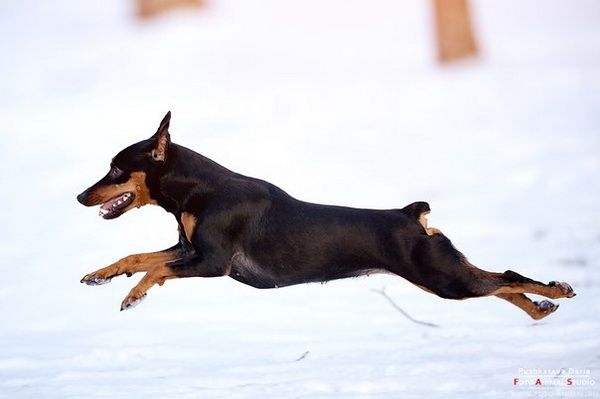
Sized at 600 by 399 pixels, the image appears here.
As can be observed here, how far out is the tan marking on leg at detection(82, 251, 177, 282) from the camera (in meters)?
6.70

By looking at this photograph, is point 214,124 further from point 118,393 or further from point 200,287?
point 118,393

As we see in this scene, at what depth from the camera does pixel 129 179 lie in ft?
22.4

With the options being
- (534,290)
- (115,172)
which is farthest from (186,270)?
(534,290)

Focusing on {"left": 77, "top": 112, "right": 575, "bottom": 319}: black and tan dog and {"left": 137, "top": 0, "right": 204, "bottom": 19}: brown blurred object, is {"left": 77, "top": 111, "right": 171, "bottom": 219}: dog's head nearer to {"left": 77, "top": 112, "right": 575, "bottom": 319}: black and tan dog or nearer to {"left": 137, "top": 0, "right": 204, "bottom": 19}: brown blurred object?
{"left": 77, "top": 112, "right": 575, "bottom": 319}: black and tan dog

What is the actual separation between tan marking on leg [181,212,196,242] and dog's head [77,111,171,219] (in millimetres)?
248

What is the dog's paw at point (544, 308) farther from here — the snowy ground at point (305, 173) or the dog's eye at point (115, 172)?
the dog's eye at point (115, 172)

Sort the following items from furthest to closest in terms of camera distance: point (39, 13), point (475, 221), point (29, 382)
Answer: point (39, 13)
point (475, 221)
point (29, 382)

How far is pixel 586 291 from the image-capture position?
1013 cm

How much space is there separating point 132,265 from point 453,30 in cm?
1220

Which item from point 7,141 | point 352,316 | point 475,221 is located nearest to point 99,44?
point 7,141

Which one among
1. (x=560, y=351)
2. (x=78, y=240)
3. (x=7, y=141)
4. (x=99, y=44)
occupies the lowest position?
(x=560, y=351)

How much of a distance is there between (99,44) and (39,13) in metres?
4.32

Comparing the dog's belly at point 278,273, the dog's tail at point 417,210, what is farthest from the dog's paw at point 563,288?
the dog's belly at point 278,273

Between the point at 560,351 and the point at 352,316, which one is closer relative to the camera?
the point at 560,351
